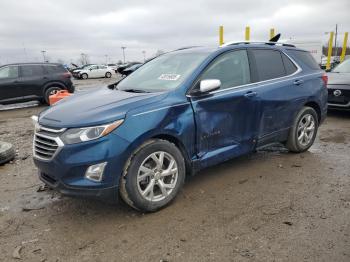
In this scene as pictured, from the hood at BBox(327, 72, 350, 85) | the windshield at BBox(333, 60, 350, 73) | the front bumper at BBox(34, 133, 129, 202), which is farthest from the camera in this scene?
the windshield at BBox(333, 60, 350, 73)

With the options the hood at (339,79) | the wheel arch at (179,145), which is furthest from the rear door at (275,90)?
the hood at (339,79)

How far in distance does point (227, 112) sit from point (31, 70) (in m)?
10.5

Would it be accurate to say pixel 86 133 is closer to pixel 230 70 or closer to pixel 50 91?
pixel 230 70

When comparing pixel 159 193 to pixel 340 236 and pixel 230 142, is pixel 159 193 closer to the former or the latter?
pixel 230 142

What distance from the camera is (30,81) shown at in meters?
12.0

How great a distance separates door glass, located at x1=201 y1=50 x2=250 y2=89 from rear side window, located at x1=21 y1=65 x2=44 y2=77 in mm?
10058

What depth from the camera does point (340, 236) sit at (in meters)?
2.94

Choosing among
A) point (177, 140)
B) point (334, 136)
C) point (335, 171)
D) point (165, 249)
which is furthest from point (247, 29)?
point (165, 249)

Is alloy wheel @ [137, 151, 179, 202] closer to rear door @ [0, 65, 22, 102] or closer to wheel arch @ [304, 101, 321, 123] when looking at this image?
wheel arch @ [304, 101, 321, 123]

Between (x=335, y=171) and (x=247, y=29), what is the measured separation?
11499mm

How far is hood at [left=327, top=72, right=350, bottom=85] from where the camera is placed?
26.2 ft

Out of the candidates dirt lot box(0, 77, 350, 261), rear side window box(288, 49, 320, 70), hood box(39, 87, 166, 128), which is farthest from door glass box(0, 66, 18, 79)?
rear side window box(288, 49, 320, 70)

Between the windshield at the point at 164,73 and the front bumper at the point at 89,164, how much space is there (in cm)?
102

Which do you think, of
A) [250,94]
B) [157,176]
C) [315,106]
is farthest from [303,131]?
[157,176]
